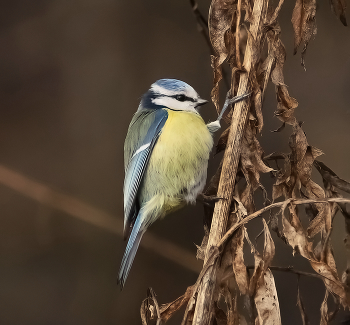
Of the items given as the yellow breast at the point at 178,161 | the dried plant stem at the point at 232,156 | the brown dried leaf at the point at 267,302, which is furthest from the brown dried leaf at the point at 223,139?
the brown dried leaf at the point at 267,302

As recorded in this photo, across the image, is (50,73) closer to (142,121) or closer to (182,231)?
(142,121)

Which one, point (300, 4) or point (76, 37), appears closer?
point (300, 4)

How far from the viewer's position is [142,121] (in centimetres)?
95

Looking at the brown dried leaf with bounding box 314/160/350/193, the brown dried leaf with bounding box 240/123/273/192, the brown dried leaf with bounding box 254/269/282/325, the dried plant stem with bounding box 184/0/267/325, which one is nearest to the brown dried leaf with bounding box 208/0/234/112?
the dried plant stem with bounding box 184/0/267/325

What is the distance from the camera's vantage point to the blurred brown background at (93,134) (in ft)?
3.51

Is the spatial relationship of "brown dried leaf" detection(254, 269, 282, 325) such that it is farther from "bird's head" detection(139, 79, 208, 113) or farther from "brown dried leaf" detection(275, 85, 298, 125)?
"bird's head" detection(139, 79, 208, 113)

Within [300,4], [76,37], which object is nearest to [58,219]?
[76,37]

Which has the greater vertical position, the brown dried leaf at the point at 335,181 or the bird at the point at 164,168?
the brown dried leaf at the point at 335,181

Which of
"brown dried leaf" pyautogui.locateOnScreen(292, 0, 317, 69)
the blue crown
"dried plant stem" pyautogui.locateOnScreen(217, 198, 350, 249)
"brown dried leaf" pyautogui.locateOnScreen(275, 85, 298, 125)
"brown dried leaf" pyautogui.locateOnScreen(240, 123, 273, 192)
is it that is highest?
"brown dried leaf" pyautogui.locateOnScreen(292, 0, 317, 69)

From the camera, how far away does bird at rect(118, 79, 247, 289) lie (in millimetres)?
849

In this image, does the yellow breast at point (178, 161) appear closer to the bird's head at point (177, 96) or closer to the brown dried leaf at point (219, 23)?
the bird's head at point (177, 96)

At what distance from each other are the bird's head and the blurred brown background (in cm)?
17

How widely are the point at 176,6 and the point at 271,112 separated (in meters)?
0.52

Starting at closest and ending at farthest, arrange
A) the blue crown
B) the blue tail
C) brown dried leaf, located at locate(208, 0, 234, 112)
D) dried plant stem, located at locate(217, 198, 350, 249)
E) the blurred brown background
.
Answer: dried plant stem, located at locate(217, 198, 350, 249), brown dried leaf, located at locate(208, 0, 234, 112), the blue tail, the blue crown, the blurred brown background
